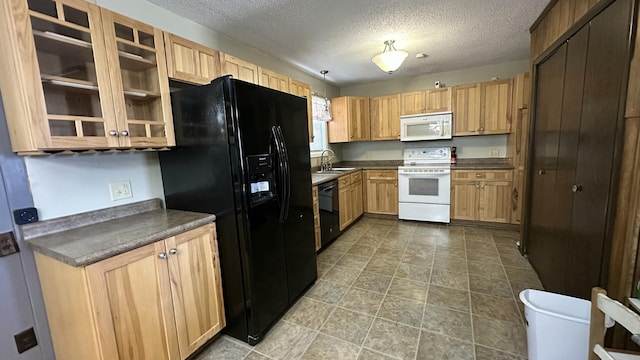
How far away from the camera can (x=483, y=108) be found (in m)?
3.88

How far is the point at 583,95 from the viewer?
5.35 feet

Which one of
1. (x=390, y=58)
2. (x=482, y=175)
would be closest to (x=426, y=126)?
(x=482, y=175)

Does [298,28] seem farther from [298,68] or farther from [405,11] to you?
[298,68]

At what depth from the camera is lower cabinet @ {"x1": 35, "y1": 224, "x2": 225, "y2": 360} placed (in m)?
1.16

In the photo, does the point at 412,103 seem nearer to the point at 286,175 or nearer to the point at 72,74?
the point at 286,175

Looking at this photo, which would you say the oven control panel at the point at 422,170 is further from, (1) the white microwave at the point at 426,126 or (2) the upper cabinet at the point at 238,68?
(2) the upper cabinet at the point at 238,68

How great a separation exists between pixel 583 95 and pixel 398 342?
2.01 meters

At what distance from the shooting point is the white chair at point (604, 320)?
870 mm

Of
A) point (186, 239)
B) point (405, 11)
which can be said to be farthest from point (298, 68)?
point (186, 239)

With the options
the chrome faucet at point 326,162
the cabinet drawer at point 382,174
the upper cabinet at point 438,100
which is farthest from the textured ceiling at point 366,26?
the cabinet drawer at point 382,174

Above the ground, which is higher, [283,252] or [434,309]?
[283,252]

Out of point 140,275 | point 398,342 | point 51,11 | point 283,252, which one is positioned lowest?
point 398,342

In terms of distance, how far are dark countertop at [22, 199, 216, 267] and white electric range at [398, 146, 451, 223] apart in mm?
3259

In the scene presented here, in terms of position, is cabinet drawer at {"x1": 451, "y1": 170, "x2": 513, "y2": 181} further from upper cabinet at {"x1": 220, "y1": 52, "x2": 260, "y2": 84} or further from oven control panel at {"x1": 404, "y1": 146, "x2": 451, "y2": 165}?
upper cabinet at {"x1": 220, "y1": 52, "x2": 260, "y2": 84}
